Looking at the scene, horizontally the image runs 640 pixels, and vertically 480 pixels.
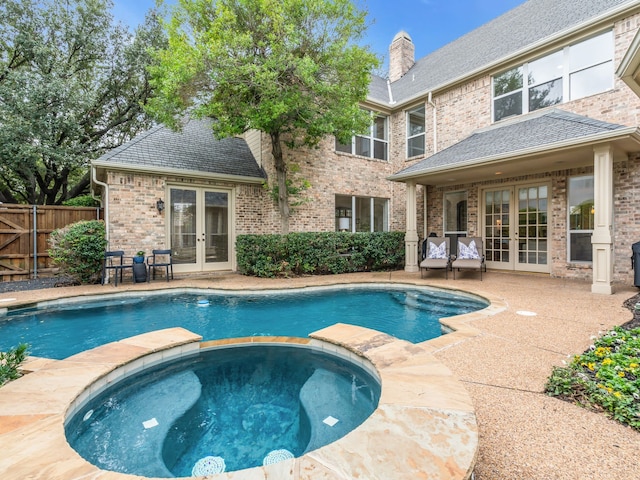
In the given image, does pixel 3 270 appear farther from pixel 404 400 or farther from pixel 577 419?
pixel 577 419

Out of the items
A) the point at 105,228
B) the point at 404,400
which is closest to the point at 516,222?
the point at 404,400

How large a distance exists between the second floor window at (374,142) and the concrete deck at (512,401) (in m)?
7.81

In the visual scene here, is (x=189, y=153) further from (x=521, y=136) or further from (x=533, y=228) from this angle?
(x=533, y=228)

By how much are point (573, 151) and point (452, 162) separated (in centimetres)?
244

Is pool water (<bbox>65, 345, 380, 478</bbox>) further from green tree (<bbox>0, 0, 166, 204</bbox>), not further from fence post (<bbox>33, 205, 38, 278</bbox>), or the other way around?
green tree (<bbox>0, 0, 166, 204</bbox>)

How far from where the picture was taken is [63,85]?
1105cm

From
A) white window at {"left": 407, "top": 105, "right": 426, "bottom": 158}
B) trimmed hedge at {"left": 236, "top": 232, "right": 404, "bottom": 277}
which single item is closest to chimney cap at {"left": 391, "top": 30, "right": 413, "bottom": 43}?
white window at {"left": 407, "top": 105, "right": 426, "bottom": 158}

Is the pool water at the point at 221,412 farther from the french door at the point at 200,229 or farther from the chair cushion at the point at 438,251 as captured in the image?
the chair cushion at the point at 438,251

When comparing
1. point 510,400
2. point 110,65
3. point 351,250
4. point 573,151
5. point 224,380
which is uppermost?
point 110,65

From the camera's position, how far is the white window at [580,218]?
7688 mm

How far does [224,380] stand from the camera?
3.15 m

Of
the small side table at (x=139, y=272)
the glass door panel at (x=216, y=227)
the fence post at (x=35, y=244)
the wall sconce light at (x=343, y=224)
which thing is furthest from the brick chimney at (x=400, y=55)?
the fence post at (x=35, y=244)

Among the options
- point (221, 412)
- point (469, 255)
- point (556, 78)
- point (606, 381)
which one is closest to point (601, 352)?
point (606, 381)

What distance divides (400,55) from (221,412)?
1578 cm
